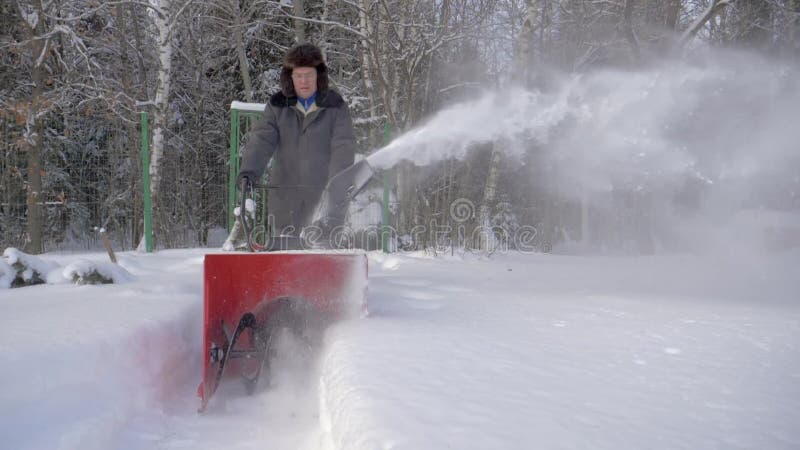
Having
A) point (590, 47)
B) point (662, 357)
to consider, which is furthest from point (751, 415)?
point (590, 47)

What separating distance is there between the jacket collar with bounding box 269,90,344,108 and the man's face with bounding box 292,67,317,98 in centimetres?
6

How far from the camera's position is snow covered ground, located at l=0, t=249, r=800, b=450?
5.74 feet

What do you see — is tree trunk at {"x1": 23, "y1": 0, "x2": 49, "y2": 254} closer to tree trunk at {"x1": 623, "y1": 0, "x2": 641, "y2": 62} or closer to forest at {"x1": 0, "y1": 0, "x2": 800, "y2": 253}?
forest at {"x1": 0, "y1": 0, "x2": 800, "y2": 253}

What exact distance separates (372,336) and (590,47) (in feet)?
40.7

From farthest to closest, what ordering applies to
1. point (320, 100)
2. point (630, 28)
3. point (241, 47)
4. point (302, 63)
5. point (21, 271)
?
1. point (241, 47)
2. point (630, 28)
3. point (21, 271)
4. point (320, 100)
5. point (302, 63)

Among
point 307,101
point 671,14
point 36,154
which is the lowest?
point 307,101

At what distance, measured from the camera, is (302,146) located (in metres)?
4.21

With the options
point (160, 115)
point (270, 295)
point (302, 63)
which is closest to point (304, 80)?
point (302, 63)

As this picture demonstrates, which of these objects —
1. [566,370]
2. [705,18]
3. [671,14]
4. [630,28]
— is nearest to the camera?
[566,370]

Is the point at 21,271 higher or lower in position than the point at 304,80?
lower

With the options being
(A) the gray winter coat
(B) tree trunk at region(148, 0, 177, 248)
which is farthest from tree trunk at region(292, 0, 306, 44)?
(A) the gray winter coat

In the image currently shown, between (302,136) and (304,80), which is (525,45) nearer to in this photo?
(304,80)

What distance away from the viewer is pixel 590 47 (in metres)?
13.3

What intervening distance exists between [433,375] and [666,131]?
8007 mm
